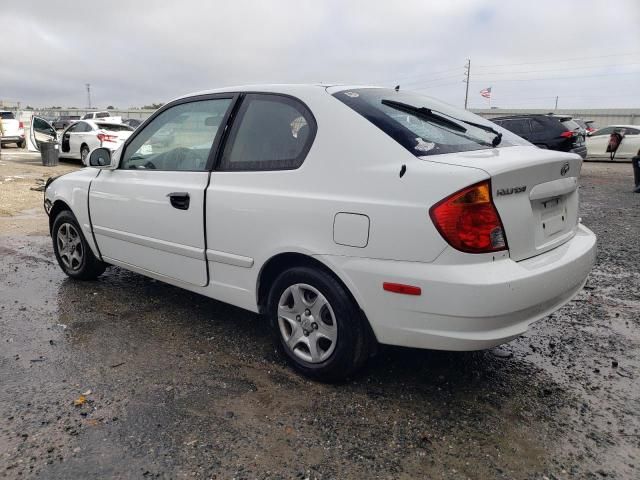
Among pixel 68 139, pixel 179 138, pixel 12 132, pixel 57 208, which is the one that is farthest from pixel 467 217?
pixel 12 132

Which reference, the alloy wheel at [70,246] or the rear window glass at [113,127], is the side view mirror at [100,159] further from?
the rear window glass at [113,127]

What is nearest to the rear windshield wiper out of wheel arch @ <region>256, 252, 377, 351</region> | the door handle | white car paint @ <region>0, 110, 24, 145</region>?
wheel arch @ <region>256, 252, 377, 351</region>

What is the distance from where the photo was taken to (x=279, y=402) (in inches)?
110

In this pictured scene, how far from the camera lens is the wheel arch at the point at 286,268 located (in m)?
2.76

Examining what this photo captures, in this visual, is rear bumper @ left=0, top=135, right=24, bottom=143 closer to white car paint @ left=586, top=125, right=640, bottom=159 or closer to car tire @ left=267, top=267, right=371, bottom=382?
white car paint @ left=586, top=125, right=640, bottom=159

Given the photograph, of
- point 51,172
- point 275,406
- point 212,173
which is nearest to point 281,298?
point 275,406

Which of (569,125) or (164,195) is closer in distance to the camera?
(164,195)

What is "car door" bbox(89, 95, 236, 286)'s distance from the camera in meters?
3.46

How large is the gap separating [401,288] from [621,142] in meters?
19.3

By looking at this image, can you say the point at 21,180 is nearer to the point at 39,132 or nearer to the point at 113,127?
the point at 113,127

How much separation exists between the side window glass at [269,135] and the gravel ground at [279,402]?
125 cm

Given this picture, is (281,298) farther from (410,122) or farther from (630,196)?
(630,196)

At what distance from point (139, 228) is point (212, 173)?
874mm

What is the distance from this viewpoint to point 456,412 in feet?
8.96
